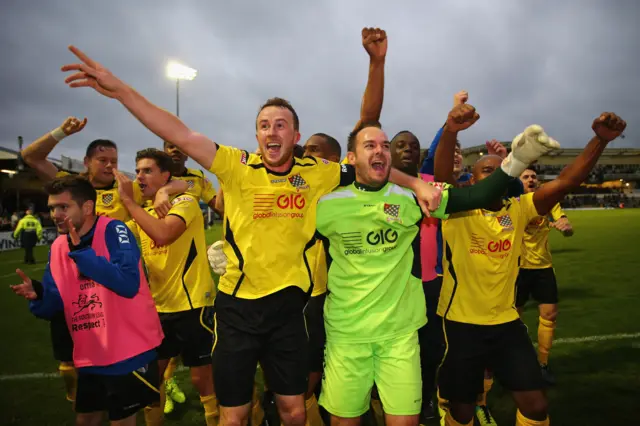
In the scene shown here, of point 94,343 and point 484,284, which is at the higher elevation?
point 484,284

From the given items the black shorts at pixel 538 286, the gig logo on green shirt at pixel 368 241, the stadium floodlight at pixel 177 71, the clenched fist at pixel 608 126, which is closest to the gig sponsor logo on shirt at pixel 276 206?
the gig logo on green shirt at pixel 368 241

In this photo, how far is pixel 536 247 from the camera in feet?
19.4

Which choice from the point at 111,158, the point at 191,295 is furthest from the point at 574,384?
the point at 111,158

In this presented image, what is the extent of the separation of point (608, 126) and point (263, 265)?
280 cm

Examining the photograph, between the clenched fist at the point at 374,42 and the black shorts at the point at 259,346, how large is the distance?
242cm

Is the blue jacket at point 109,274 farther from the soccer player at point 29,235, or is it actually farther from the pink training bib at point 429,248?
the soccer player at point 29,235

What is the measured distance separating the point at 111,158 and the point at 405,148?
11.2 ft

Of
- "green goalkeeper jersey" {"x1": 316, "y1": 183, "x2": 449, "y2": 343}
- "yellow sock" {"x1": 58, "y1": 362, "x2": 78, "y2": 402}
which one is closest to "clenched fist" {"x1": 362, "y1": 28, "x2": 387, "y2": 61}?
"green goalkeeper jersey" {"x1": 316, "y1": 183, "x2": 449, "y2": 343}

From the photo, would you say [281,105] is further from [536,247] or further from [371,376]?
[536,247]

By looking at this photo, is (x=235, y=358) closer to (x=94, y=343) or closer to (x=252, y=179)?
(x=94, y=343)

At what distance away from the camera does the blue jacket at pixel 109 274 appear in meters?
2.54

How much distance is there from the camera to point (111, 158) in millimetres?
4664

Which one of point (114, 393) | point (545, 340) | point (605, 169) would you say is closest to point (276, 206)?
point (114, 393)

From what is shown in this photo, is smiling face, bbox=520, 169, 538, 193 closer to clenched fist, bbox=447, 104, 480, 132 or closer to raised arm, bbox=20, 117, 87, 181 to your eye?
clenched fist, bbox=447, 104, 480, 132
